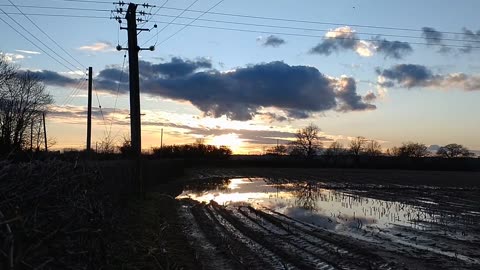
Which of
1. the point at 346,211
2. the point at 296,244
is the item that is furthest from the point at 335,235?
the point at 346,211

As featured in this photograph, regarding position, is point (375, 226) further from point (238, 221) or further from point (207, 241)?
point (207, 241)

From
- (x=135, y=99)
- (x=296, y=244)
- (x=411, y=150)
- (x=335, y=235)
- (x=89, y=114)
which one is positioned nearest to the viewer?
(x=296, y=244)

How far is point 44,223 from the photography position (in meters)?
5.09

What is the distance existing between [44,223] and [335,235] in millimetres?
11741

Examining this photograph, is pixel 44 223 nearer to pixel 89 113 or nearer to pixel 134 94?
pixel 134 94

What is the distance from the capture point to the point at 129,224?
15578 mm

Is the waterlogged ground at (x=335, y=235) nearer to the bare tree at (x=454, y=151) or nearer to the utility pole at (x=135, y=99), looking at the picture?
the utility pole at (x=135, y=99)

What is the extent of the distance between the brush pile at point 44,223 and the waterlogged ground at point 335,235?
194 inches

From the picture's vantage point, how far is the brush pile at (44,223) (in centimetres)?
441

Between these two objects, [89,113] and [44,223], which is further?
[89,113]

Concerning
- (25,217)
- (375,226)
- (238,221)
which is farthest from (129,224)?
(25,217)

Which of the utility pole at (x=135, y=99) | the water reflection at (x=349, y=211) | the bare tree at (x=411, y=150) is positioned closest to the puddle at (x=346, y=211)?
the water reflection at (x=349, y=211)

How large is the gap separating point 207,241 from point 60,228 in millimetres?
9515

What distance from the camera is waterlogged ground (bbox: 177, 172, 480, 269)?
A: 37.7ft
